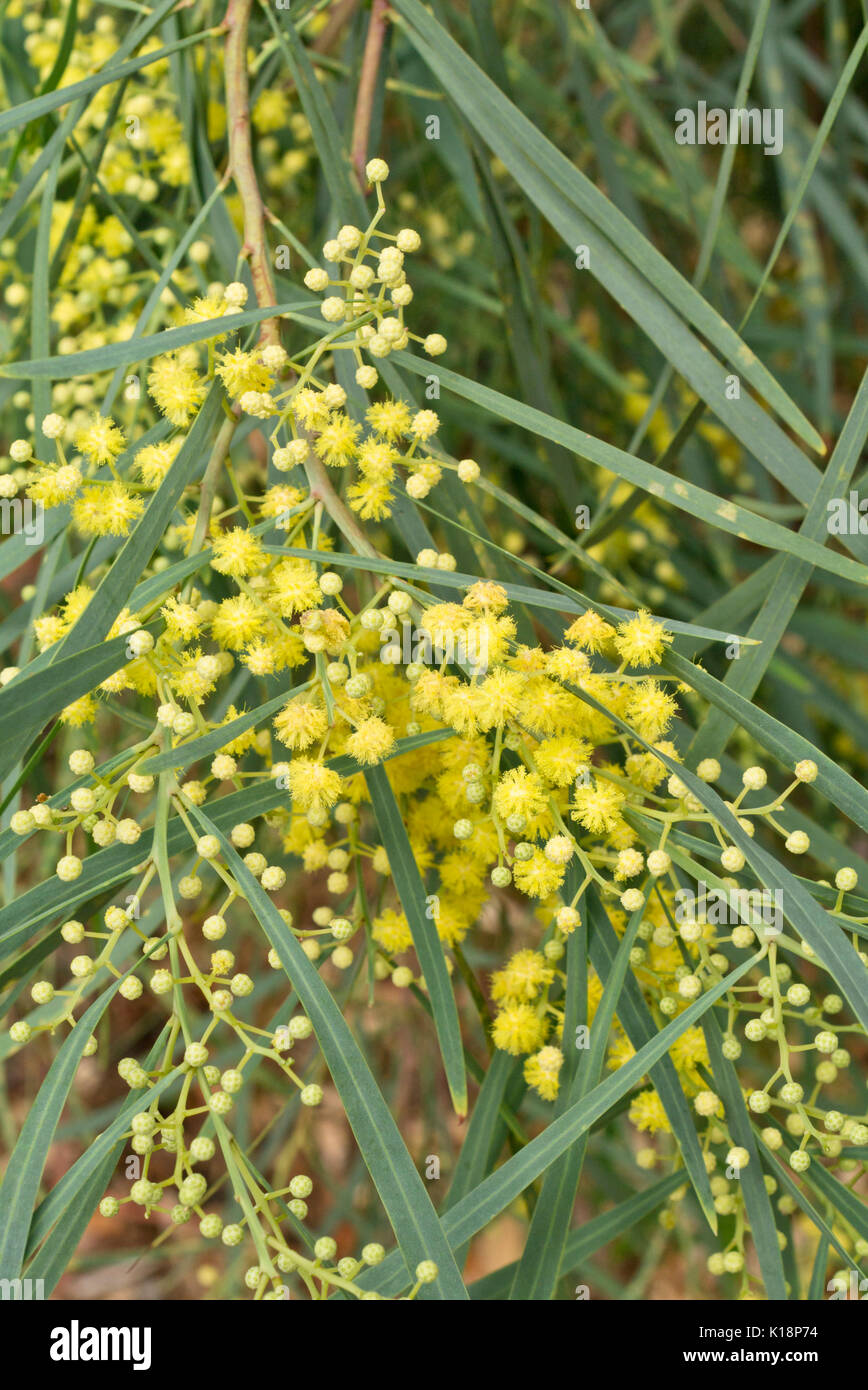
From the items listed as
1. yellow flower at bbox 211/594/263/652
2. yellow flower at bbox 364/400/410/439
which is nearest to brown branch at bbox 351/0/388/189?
yellow flower at bbox 364/400/410/439

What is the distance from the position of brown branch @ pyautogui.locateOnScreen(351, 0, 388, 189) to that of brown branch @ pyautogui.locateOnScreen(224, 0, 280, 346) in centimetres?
13

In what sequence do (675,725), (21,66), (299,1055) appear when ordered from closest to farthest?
(675,725)
(21,66)
(299,1055)

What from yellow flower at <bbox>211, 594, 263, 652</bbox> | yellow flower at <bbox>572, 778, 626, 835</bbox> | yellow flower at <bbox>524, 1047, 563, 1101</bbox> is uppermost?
yellow flower at <bbox>211, 594, 263, 652</bbox>

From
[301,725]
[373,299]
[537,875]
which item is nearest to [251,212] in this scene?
[373,299]

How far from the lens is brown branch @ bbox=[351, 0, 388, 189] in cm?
101

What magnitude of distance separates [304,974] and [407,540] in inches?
12.6

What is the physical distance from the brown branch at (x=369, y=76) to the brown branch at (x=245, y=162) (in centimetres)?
13

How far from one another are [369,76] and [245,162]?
264 millimetres

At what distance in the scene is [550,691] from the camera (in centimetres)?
64

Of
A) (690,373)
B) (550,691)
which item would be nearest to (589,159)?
(690,373)

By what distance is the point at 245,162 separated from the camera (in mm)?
836

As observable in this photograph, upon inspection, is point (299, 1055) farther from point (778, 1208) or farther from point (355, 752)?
point (355, 752)

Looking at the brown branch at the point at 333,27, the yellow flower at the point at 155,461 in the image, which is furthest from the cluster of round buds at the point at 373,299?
the brown branch at the point at 333,27

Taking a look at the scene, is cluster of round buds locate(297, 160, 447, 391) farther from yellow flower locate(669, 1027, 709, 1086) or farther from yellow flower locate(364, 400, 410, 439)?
yellow flower locate(669, 1027, 709, 1086)
